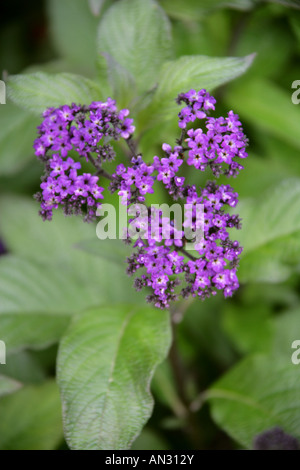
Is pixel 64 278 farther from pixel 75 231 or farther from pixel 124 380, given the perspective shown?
pixel 124 380

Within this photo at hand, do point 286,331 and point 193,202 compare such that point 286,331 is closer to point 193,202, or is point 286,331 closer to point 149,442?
point 149,442

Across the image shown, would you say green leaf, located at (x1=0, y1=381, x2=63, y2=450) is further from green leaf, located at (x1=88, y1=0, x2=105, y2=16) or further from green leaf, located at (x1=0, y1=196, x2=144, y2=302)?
green leaf, located at (x1=88, y1=0, x2=105, y2=16)

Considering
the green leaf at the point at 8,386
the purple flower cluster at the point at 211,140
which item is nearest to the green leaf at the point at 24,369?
the green leaf at the point at 8,386

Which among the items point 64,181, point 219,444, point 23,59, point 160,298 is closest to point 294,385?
point 219,444

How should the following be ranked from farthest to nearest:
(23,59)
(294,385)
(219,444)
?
(23,59)
(219,444)
(294,385)

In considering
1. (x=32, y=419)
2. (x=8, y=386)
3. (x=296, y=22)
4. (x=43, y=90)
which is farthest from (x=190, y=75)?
(x=32, y=419)

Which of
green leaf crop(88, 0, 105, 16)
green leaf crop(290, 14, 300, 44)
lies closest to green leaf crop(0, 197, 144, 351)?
green leaf crop(88, 0, 105, 16)
